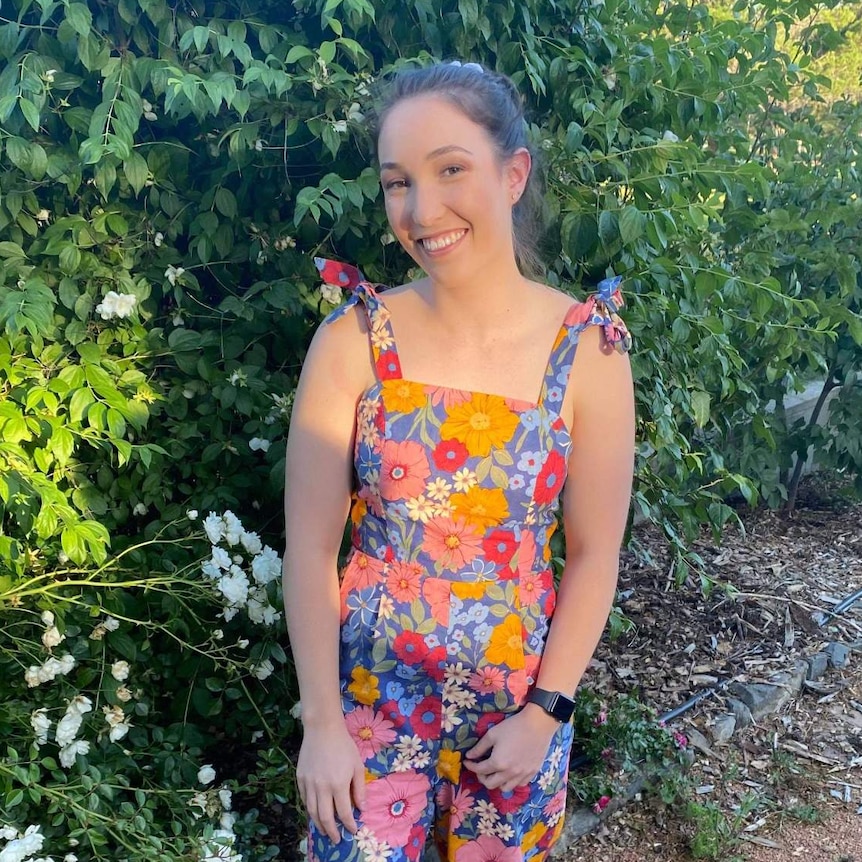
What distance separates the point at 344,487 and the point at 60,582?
82cm

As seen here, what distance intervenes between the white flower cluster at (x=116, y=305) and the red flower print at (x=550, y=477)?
110 cm

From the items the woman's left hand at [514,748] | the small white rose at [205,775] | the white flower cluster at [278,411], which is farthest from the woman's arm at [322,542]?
the white flower cluster at [278,411]

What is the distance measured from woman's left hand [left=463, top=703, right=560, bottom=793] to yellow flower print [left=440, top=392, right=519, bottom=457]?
0.44 metres

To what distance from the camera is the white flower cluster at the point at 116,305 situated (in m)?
2.01

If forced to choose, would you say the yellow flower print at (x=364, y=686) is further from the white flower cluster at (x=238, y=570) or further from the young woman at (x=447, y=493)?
the white flower cluster at (x=238, y=570)

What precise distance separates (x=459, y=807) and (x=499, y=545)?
1.59ft

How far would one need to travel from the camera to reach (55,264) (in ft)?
6.75

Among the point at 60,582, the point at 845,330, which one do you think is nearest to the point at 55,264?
the point at 60,582

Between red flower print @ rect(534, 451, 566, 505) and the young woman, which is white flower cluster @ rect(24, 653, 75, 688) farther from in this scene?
red flower print @ rect(534, 451, 566, 505)

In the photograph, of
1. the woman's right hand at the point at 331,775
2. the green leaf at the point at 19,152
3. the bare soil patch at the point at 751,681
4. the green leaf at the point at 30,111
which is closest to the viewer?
the woman's right hand at the point at 331,775

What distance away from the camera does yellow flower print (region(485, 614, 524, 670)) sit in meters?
1.44

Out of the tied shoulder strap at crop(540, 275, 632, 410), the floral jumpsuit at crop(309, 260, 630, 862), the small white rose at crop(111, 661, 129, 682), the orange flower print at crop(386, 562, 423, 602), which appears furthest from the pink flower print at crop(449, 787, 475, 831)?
the small white rose at crop(111, 661, 129, 682)

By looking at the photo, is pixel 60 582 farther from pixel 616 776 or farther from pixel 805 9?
pixel 805 9

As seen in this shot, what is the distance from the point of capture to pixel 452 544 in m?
1.44
